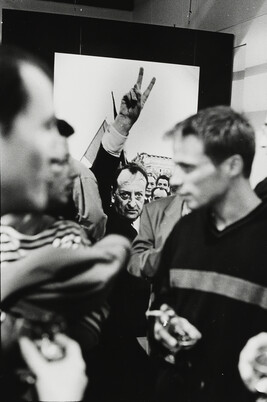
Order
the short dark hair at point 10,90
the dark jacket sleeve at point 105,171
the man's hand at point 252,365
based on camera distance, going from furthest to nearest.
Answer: the man's hand at point 252,365 < the dark jacket sleeve at point 105,171 < the short dark hair at point 10,90

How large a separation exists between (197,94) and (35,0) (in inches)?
18.7

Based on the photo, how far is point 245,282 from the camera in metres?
1.47

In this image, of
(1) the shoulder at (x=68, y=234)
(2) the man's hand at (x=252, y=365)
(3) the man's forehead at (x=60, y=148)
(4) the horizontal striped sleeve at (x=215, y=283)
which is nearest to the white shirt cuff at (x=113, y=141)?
(3) the man's forehead at (x=60, y=148)

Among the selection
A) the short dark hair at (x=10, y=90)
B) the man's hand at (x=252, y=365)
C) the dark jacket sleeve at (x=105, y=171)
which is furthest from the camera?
the man's hand at (x=252, y=365)

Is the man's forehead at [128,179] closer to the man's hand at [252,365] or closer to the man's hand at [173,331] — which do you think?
the man's hand at [173,331]

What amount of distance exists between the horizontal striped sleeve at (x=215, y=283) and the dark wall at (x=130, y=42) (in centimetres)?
44

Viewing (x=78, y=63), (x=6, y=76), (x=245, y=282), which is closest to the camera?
(x=6, y=76)

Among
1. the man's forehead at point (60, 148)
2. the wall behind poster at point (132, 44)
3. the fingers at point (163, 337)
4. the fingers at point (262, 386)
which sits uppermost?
the wall behind poster at point (132, 44)

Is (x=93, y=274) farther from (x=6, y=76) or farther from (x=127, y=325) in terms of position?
(x=6, y=76)

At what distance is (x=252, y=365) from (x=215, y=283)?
10.1 inches

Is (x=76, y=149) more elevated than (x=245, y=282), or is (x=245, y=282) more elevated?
(x=76, y=149)

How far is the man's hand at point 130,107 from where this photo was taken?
1.40 m

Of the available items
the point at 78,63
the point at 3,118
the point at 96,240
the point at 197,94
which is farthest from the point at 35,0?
the point at 96,240

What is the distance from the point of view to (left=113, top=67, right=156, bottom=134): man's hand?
140 cm
